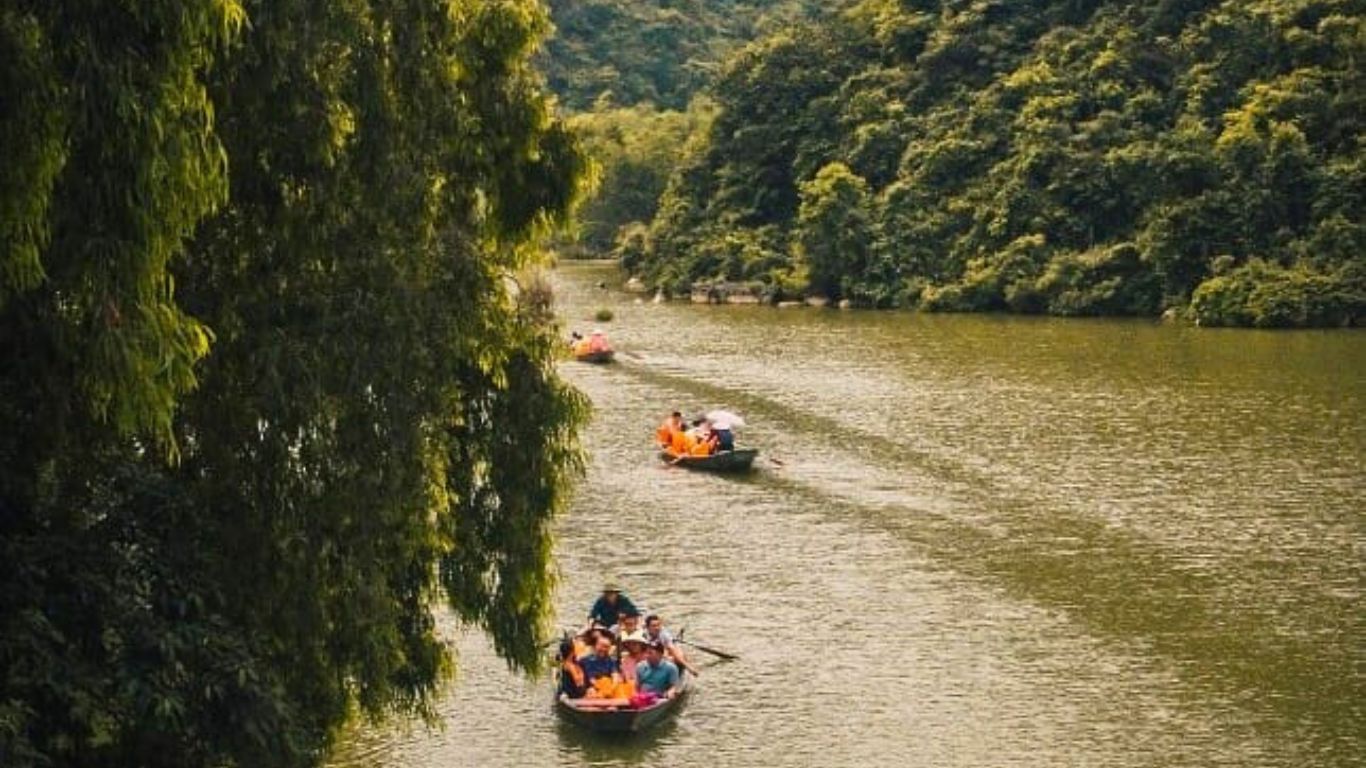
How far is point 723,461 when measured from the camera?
3681 cm

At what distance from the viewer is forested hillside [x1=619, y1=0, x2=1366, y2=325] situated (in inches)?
2655

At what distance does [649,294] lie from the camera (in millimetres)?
83562

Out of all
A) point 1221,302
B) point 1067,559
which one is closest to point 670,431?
point 1067,559

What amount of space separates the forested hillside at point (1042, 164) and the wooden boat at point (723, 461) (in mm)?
32296

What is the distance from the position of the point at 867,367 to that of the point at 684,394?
7272 mm

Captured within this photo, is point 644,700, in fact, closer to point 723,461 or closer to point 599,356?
point 723,461

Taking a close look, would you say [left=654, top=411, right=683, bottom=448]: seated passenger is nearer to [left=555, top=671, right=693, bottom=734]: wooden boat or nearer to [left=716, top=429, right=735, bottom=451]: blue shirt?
[left=716, top=429, right=735, bottom=451]: blue shirt

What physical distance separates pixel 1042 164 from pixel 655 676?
56.1 metres

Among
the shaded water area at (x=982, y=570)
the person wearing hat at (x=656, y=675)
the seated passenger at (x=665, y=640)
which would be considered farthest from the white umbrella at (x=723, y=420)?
the person wearing hat at (x=656, y=675)

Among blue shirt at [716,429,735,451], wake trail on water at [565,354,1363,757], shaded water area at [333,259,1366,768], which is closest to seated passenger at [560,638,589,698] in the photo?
shaded water area at [333,259,1366,768]

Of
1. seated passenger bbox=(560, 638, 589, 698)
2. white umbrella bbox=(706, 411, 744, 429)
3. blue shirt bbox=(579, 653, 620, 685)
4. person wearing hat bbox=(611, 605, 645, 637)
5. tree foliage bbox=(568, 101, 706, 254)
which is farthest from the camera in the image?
tree foliage bbox=(568, 101, 706, 254)

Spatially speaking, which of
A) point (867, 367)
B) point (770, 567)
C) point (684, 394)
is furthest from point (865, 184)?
point (770, 567)

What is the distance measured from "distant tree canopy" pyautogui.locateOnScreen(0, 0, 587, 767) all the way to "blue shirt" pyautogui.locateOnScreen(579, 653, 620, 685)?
717 cm

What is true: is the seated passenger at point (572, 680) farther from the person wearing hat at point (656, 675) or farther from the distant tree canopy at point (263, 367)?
the distant tree canopy at point (263, 367)
